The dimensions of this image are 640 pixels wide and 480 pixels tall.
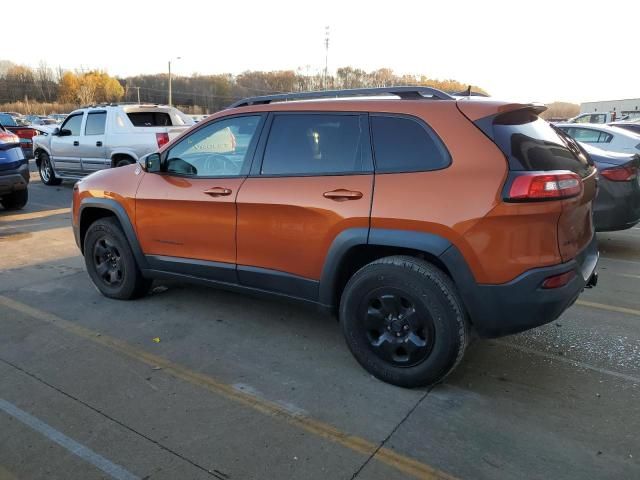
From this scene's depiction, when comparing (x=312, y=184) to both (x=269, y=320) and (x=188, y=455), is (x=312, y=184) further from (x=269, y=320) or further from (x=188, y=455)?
(x=188, y=455)

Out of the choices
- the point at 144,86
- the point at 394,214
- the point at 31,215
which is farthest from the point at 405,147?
the point at 144,86

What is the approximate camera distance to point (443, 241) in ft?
9.78

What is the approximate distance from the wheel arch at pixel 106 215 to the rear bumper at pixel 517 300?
111 inches

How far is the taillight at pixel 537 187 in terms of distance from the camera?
2801 millimetres

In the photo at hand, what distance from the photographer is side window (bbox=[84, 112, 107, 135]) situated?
10.8 meters

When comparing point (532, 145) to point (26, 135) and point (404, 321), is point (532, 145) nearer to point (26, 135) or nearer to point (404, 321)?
point (404, 321)

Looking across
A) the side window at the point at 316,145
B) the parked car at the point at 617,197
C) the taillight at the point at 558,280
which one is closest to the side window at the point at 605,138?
the parked car at the point at 617,197

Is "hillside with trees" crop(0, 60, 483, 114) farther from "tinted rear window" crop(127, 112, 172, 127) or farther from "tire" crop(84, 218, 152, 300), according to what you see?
"tire" crop(84, 218, 152, 300)

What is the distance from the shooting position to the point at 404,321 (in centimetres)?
319

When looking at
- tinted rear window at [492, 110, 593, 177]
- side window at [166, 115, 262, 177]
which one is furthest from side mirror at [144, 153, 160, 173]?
tinted rear window at [492, 110, 593, 177]

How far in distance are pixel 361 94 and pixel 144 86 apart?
389 feet

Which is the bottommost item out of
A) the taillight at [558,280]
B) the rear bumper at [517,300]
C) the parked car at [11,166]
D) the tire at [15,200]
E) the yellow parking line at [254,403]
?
the yellow parking line at [254,403]

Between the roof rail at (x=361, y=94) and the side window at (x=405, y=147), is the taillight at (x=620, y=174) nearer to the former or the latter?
the roof rail at (x=361, y=94)

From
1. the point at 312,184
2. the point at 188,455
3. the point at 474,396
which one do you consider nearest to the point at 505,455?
the point at 474,396
